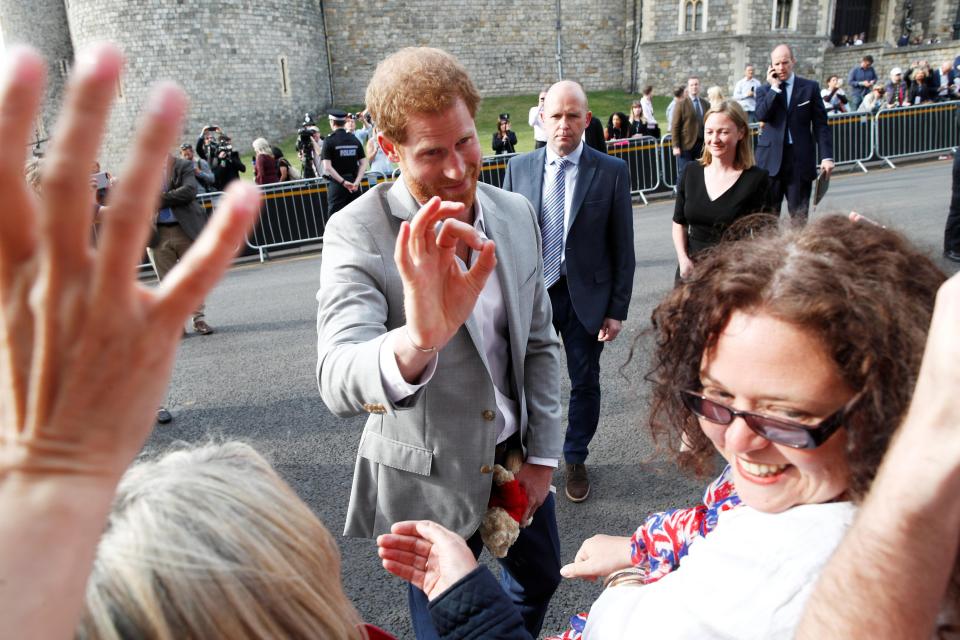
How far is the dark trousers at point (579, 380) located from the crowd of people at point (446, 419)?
1.26 m

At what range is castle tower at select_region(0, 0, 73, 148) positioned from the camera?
93.4 ft

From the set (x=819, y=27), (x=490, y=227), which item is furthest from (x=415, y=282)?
(x=819, y=27)

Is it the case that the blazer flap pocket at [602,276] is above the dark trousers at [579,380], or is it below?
above

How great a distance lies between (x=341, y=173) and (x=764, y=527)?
367 inches

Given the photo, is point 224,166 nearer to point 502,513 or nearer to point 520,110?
point 502,513

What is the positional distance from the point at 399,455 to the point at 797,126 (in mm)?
5773

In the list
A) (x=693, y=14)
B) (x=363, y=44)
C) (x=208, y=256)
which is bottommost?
(x=208, y=256)

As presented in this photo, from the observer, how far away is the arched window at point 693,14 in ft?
101

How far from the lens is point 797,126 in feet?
20.1

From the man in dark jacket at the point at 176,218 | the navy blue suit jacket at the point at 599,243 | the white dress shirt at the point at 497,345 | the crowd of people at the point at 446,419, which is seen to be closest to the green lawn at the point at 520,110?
the man in dark jacket at the point at 176,218

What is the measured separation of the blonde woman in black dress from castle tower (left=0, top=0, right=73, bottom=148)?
31.3 meters

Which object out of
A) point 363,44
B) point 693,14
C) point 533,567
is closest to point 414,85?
point 533,567

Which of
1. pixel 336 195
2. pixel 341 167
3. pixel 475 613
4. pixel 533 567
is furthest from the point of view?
pixel 341 167

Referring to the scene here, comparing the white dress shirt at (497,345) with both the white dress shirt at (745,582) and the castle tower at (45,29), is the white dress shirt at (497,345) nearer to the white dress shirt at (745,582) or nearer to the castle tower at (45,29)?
the white dress shirt at (745,582)
